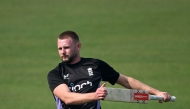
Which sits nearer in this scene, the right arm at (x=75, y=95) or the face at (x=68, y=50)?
the right arm at (x=75, y=95)

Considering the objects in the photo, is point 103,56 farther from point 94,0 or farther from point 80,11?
point 94,0

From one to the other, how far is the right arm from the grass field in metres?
5.19

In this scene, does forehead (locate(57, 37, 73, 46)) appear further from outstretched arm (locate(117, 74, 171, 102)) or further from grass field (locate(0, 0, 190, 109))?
grass field (locate(0, 0, 190, 109))

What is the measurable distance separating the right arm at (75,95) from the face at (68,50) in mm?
386

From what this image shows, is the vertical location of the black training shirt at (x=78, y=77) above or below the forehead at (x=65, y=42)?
below

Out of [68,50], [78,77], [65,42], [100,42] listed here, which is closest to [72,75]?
[78,77]

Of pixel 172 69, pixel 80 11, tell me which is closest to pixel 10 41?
pixel 80 11

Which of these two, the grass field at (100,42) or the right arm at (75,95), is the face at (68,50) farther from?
the grass field at (100,42)

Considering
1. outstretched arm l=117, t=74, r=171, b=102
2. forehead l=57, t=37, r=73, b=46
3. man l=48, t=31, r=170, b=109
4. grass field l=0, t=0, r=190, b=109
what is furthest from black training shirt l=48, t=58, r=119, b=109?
grass field l=0, t=0, r=190, b=109

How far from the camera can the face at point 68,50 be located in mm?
7051

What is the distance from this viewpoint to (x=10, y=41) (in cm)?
1578

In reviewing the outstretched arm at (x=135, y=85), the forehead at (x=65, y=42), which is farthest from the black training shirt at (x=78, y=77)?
the outstretched arm at (x=135, y=85)

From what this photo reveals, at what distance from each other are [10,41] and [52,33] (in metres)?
1.24

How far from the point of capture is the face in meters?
7.05
